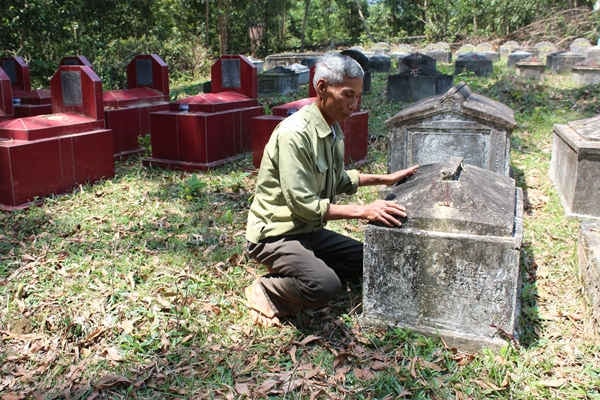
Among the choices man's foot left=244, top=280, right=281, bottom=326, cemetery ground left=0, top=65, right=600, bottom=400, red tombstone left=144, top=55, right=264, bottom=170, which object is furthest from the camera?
red tombstone left=144, top=55, right=264, bottom=170

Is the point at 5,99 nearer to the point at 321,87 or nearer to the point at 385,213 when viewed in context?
the point at 321,87

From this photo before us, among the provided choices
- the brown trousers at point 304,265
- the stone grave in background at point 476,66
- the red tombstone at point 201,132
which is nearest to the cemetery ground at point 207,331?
the brown trousers at point 304,265

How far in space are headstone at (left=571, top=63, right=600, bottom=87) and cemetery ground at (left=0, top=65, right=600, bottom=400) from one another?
27.0 feet

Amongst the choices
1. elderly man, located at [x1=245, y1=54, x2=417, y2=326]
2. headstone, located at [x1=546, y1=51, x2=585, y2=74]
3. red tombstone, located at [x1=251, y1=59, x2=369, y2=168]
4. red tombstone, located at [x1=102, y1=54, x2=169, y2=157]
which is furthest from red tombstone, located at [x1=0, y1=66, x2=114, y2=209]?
headstone, located at [x1=546, y1=51, x2=585, y2=74]

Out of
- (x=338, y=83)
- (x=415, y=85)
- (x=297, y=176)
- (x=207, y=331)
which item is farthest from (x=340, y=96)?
(x=415, y=85)

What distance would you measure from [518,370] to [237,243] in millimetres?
2167

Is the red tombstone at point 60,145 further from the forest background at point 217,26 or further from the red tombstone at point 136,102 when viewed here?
the forest background at point 217,26

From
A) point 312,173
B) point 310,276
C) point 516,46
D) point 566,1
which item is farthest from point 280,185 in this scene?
point 566,1

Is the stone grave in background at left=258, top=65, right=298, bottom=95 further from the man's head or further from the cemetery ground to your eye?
the man's head

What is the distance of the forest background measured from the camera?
12.4m

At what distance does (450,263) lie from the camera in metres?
2.74

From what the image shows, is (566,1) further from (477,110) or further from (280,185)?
(280,185)

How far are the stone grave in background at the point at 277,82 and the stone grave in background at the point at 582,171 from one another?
7.67 m

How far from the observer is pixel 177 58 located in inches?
707
